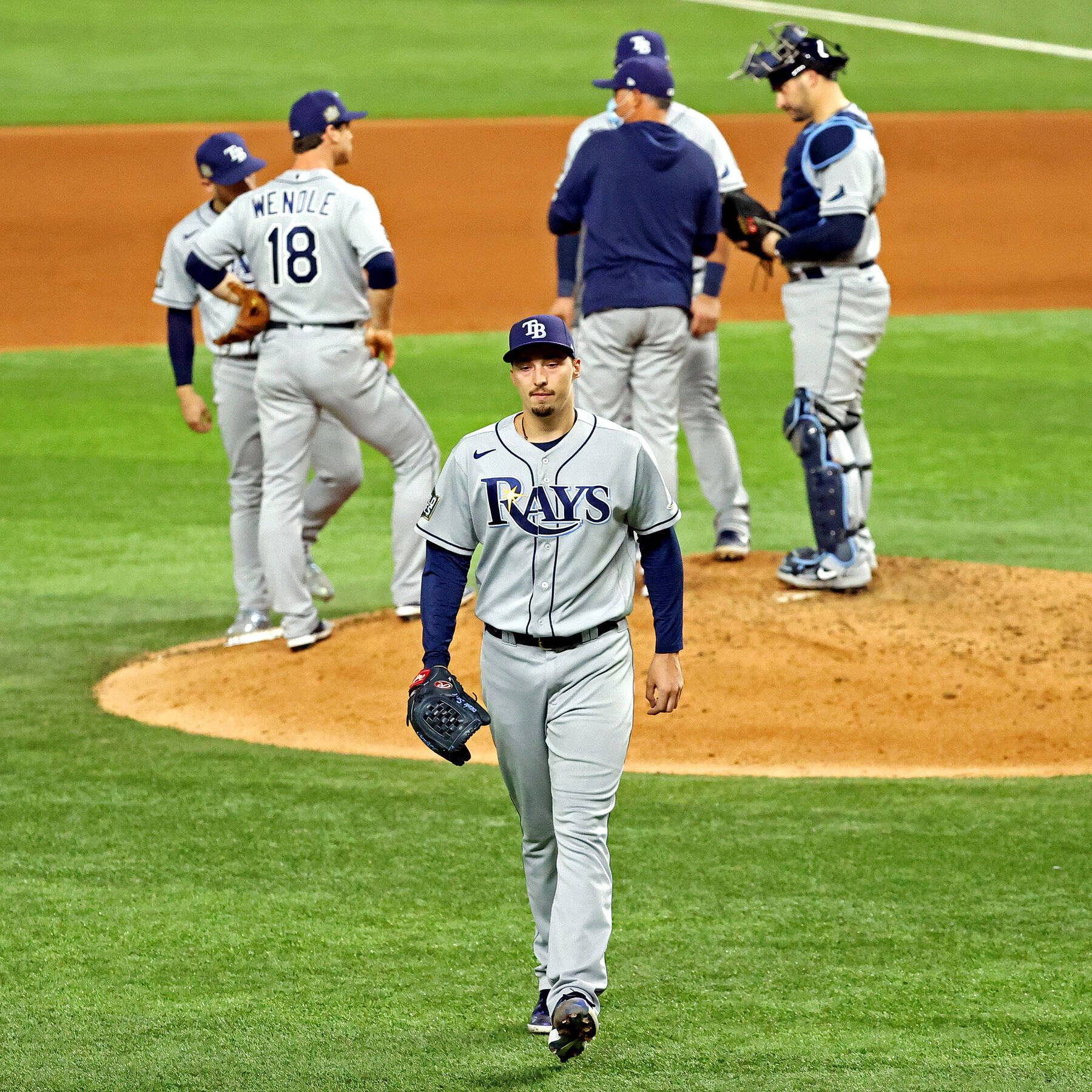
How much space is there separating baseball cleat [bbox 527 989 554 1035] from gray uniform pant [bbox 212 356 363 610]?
417 centimetres

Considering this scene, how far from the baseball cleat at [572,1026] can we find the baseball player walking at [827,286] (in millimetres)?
4249

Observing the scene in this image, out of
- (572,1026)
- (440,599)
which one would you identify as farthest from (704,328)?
(572,1026)

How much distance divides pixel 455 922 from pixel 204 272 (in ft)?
11.7

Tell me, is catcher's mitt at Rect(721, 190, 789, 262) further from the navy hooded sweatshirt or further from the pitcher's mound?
the pitcher's mound

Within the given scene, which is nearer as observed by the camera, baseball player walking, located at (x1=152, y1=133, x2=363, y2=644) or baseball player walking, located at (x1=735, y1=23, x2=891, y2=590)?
baseball player walking, located at (x1=735, y1=23, x2=891, y2=590)

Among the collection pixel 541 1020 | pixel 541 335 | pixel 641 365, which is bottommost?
pixel 541 1020

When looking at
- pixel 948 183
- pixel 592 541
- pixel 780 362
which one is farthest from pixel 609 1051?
pixel 948 183

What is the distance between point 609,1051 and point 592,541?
1172 millimetres

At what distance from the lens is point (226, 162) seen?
26.3ft

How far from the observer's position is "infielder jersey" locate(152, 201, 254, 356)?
8047mm

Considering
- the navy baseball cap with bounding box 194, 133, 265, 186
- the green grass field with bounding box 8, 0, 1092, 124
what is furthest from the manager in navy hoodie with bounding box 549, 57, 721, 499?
the green grass field with bounding box 8, 0, 1092, 124

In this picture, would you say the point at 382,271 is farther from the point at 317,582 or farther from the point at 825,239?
the point at 317,582

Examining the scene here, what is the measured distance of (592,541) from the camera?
14.0 ft

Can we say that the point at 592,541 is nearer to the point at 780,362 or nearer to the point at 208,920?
the point at 208,920
